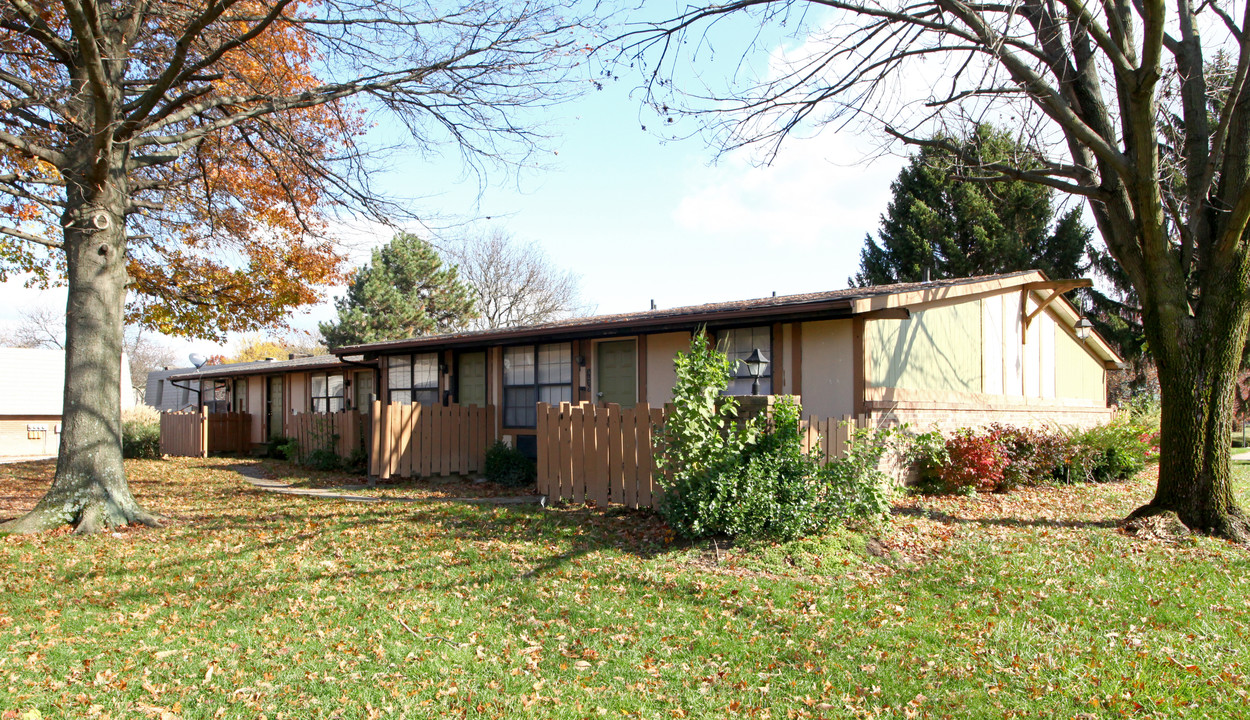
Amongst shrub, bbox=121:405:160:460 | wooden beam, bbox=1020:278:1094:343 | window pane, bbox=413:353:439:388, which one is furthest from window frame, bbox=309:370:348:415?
wooden beam, bbox=1020:278:1094:343

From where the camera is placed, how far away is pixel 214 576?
21.0ft

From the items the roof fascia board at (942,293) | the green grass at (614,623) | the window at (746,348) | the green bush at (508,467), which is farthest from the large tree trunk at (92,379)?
the roof fascia board at (942,293)

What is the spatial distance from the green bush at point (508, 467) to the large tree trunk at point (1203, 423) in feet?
28.2

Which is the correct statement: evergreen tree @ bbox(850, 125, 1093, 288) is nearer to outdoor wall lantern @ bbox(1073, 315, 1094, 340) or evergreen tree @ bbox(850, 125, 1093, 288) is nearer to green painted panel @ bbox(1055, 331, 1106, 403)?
green painted panel @ bbox(1055, 331, 1106, 403)

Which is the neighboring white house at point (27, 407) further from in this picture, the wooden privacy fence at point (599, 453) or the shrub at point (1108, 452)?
the shrub at point (1108, 452)

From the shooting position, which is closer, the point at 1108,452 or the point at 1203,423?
the point at 1203,423

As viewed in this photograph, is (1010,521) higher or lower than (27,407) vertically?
lower

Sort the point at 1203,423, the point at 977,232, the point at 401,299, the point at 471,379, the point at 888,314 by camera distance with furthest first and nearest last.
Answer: the point at 401,299 → the point at 977,232 → the point at 471,379 → the point at 888,314 → the point at 1203,423

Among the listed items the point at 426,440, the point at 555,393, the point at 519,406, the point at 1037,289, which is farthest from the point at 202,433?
the point at 1037,289

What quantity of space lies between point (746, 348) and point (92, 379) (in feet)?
27.4

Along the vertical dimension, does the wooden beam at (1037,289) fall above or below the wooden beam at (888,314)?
above

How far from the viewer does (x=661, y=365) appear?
12.4 m

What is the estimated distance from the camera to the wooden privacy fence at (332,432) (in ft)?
51.1

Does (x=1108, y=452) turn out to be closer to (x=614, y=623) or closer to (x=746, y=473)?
(x=746, y=473)
